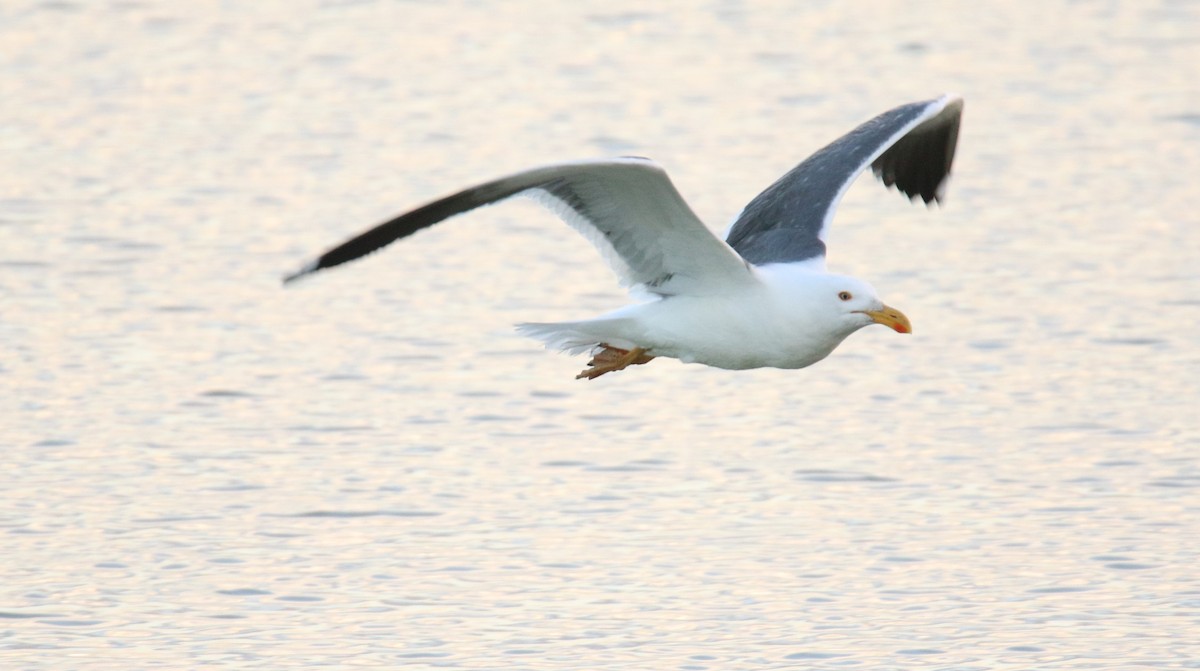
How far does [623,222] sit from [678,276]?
42 cm

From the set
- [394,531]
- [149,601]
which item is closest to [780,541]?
[394,531]

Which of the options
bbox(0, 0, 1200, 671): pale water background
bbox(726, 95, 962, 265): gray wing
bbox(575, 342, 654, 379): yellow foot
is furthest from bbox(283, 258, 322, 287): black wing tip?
bbox(726, 95, 962, 265): gray wing

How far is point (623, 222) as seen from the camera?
8.66 meters

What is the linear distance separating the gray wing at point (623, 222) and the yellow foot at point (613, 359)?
0.31 m

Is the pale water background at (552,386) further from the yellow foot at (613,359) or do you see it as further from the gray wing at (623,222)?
the gray wing at (623,222)

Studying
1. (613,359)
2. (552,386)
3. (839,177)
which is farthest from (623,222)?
(552,386)

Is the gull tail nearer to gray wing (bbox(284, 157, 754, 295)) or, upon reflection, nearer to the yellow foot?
the yellow foot

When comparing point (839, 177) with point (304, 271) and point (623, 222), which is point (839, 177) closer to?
point (623, 222)

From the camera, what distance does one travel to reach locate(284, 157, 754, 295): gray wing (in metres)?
7.89

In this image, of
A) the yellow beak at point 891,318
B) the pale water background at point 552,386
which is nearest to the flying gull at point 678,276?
the yellow beak at point 891,318

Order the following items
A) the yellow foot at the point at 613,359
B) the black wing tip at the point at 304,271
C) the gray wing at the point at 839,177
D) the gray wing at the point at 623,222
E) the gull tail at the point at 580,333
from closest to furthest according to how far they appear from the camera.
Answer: the black wing tip at the point at 304,271 → the gray wing at the point at 623,222 → the gull tail at the point at 580,333 → the yellow foot at the point at 613,359 → the gray wing at the point at 839,177

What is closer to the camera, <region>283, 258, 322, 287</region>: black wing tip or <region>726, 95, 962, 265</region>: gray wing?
<region>283, 258, 322, 287</region>: black wing tip

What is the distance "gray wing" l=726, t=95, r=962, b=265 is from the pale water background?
145cm

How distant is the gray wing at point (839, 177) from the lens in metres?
9.69
